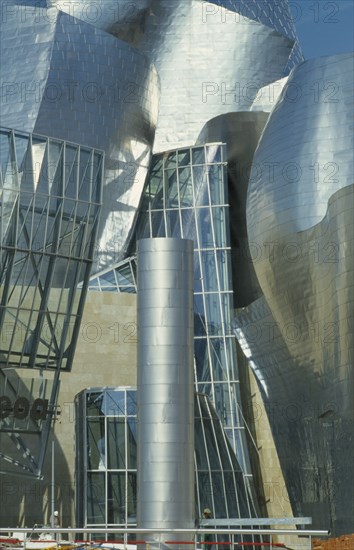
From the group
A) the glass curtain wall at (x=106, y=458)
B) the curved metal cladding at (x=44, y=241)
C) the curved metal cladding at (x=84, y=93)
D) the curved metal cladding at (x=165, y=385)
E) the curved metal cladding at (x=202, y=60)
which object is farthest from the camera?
the curved metal cladding at (x=202, y=60)

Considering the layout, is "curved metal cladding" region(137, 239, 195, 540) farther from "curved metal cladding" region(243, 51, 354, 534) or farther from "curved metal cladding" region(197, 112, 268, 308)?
"curved metal cladding" region(197, 112, 268, 308)

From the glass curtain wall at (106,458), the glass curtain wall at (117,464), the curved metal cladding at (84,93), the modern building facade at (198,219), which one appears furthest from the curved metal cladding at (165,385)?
the curved metal cladding at (84,93)

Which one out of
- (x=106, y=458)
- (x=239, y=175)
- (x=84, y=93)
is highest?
(x=84, y=93)

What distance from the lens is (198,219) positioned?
54.6 metres

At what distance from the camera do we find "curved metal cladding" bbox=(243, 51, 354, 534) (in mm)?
42312

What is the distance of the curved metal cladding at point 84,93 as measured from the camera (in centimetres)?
5656

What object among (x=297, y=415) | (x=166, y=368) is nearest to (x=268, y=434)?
(x=297, y=415)

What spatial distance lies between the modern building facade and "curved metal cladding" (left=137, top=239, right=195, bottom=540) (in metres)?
9.89

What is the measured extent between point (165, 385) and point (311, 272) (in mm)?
15150

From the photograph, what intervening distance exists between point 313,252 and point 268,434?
10554mm

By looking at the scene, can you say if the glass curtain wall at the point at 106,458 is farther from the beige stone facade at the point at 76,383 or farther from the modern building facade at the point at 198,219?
the beige stone facade at the point at 76,383

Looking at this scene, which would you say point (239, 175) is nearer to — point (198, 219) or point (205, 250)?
point (198, 219)

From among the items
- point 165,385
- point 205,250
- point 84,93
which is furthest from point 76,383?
point 165,385

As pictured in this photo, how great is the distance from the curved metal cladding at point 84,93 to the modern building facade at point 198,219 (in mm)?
82
